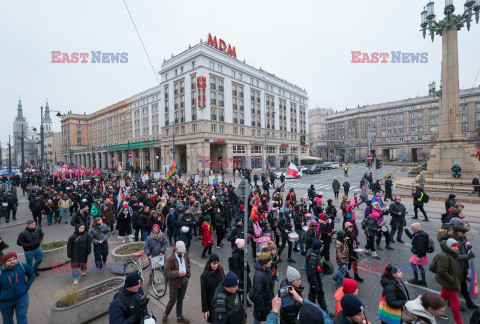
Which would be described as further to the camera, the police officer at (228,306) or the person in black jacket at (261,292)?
the person in black jacket at (261,292)

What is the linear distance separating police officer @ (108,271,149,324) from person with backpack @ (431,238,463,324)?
5290mm

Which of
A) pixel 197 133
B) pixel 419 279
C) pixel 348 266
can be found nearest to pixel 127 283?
pixel 348 266

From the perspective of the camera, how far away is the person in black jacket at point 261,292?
385 cm

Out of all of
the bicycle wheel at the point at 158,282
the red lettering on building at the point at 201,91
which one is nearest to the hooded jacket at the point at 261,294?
the bicycle wheel at the point at 158,282

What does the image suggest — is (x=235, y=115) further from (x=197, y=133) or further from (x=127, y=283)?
(x=127, y=283)

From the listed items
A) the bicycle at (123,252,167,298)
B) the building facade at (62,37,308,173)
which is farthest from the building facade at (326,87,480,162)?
the bicycle at (123,252,167,298)

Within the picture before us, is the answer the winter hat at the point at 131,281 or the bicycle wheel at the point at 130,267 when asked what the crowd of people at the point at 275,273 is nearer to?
the winter hat at the point at 131,281

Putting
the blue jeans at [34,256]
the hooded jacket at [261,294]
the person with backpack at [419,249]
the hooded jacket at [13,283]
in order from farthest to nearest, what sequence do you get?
the blue jeans at [34,256] → the person with backpack at [419,249] → the hooded jacket at [13,283] → the hooded jacket at [261,294]

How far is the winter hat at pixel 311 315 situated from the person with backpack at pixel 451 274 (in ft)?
10.8

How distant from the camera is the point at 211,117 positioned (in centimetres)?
4466

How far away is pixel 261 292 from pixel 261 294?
1.3 inches

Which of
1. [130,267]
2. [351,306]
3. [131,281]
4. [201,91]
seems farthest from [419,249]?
[201,91]

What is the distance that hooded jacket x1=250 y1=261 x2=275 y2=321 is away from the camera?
3840 mm

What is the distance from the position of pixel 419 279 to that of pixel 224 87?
46423 millimetres
